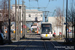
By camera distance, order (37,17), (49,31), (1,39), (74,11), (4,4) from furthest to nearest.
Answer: (37,17) < (49,31) < (4,4) < (1,39) < (74,11)

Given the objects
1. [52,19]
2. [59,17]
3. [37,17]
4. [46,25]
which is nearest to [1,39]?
[46,25]

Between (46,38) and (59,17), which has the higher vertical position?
(59,17)

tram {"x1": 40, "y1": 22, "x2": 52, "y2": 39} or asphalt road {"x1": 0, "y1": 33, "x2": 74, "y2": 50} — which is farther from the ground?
tram {"x1": 40, "y1": 22, "x2": 52, "y2": 39}

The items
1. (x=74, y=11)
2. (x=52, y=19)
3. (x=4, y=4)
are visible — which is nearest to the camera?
(x=74, y=11)

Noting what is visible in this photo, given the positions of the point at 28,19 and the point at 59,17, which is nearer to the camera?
the point at 59,17

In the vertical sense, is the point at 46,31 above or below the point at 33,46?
above

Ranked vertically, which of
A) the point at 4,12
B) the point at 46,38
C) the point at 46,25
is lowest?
the point at 46,38

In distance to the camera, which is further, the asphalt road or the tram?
the tram

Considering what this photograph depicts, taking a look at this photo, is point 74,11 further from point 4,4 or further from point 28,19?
point 28,19

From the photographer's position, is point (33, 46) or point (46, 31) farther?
point (46, 31)

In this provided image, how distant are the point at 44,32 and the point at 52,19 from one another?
2597cm

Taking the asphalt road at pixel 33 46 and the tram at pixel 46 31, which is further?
the tram at pixel 46 31

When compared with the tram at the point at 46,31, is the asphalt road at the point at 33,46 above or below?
below

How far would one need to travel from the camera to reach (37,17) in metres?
82.1
